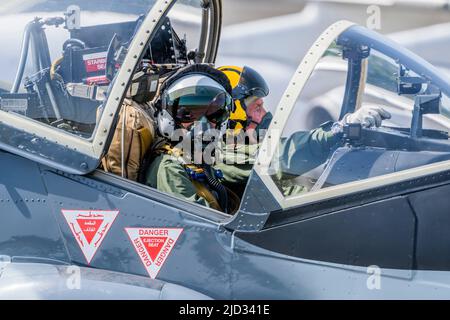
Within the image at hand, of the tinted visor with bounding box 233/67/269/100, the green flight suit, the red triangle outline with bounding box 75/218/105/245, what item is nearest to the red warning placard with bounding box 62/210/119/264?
the red triangle outline with bounding box 75/218/105/245

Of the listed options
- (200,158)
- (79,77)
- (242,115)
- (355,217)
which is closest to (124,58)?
(79,77)

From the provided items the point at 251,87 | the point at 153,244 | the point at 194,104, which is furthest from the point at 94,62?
the point at 251,87

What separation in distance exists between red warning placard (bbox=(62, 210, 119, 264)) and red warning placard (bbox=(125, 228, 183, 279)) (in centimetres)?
10

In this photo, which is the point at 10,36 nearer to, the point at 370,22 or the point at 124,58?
the point at 124,58

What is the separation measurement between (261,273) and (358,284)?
39 centimetres

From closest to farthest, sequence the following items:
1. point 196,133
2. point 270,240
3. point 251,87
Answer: point 270,240
point 196,133
point 251,87

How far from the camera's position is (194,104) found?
10.4ft

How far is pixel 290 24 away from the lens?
7.29 meters

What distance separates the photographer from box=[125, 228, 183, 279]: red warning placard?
9.50ft

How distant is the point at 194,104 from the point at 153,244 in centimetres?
68

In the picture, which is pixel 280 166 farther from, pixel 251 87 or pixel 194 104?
pixel 251 87

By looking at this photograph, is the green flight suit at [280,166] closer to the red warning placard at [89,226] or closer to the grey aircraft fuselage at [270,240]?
the grey aircraft fuselage at [270,240]

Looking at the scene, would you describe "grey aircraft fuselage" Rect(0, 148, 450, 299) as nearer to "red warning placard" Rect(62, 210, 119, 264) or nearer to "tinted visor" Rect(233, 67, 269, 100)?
"red warning placard" Rect(62, 210, 119, 264)

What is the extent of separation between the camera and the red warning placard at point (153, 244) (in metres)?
2.89
